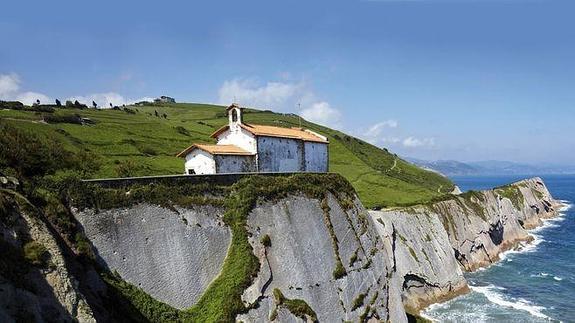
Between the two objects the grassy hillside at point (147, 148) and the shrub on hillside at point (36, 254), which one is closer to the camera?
the shrub on hillside at point (36, 254)

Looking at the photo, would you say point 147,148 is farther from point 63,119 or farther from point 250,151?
point 250,151

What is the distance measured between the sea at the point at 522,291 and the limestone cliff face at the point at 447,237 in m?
2.37

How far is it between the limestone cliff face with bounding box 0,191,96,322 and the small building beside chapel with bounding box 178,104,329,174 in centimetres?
2089

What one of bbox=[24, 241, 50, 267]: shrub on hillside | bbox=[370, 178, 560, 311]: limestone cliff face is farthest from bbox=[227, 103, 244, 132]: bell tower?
bbox=[24, 241, 50, 267]: shrub on hillside

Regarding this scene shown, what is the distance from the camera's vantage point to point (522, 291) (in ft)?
209

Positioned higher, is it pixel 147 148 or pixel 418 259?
pixel 147 148

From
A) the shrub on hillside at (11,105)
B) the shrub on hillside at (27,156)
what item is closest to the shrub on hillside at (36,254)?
the shrub on hillside at (27,156)

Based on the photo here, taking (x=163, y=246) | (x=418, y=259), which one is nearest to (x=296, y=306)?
(x=163, y=246)

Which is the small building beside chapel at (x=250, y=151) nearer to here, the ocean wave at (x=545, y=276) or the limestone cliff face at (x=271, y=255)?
the limestone cliff face at (x=271, y=255)

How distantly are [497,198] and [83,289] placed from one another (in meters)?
97.5

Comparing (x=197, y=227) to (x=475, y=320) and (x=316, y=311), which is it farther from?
(x=475, y=320)

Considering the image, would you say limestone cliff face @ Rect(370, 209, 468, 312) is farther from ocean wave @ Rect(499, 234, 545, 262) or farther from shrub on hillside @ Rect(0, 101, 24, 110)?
shrub on hillside @ Rect(0, 101, 24, 110)

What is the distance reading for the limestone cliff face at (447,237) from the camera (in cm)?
6053

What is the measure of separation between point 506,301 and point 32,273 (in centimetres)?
5593
